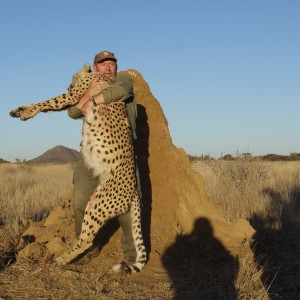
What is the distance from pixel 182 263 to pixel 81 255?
93cm

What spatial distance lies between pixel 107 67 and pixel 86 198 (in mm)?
1209

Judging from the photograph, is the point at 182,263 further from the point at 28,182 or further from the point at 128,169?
the point at 28,182

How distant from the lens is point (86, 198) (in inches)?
162

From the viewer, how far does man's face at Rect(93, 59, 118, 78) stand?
4.23 metres

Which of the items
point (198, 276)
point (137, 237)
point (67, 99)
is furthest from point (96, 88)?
point (198, 276)

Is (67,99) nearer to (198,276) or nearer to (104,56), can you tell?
(104,56)

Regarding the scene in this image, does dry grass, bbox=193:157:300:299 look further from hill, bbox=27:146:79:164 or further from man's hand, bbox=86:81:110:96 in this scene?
hill, bbox=27:146:79:164

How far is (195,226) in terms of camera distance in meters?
4.58

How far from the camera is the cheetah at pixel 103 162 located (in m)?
3.84

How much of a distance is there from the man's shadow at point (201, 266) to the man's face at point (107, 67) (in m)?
1.67

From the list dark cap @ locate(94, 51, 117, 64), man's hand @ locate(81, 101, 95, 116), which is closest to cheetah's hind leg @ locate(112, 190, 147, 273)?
man's hand @ locate(81, 101, 95, 116)

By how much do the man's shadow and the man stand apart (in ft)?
1.57

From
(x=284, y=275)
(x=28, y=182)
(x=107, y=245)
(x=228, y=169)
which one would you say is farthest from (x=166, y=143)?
(x=28, y=182)

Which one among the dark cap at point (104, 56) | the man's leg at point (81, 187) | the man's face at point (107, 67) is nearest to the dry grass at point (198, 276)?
the man's leg at point (81, 187)
